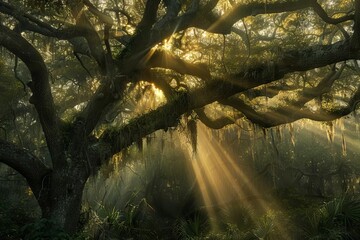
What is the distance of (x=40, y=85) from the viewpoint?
8797 mm

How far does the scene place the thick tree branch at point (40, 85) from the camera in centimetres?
835

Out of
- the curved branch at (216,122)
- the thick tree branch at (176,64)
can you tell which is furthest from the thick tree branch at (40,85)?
the curved branch at (216,122)

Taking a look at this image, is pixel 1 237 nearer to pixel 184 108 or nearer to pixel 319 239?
pixel 184 108

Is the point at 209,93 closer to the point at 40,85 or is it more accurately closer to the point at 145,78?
the point at 145,78

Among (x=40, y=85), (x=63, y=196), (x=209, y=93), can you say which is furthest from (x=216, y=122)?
(x=40, y=85)

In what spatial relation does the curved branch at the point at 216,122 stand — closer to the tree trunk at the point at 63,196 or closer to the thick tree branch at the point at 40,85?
the tree trunk at the point at 63,196

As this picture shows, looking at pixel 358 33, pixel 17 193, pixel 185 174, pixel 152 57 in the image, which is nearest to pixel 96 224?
pixel 152 57

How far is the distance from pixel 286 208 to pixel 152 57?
9.51 m

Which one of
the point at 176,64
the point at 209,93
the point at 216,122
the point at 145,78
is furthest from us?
the point at 216,122

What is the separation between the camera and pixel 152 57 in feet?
33.6

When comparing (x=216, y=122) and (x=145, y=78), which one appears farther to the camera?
(x=216, y=122)

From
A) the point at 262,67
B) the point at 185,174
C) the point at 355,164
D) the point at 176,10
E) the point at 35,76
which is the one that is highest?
the point at 176,10

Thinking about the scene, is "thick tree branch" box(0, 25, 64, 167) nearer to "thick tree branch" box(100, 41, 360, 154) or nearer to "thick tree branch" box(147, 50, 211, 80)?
"thick tree branch" box(100, 41, 360, 154)

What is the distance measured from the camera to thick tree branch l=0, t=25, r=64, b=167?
27.4 ft
